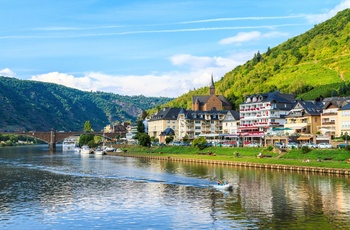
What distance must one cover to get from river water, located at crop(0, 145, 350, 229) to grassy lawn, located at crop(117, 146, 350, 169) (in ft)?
22.0

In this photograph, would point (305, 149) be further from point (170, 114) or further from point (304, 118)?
point (170, 114)

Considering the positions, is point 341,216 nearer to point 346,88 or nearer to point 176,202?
point 176,202

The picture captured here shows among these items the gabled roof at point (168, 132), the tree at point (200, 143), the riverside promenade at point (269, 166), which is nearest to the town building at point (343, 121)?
the riverside promenade at point (269, 166)

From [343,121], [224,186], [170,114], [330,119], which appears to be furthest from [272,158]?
[170,114]

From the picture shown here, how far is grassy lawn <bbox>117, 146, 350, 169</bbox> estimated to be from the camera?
281ft

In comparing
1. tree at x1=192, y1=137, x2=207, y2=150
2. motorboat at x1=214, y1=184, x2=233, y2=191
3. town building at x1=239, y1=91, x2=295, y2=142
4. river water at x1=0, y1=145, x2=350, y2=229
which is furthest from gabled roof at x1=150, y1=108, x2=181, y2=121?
motorboat at x1=214, y1=184, x2=233, y2=191

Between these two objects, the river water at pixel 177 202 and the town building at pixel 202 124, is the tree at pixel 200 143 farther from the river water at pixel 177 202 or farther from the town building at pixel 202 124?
the river water at pixel 177 202

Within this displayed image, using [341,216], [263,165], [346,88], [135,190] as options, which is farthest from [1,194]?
[346,88]

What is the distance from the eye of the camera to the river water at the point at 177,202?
147 feet

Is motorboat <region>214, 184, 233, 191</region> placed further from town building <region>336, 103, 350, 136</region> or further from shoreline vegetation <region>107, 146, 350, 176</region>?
town building <region>336, 103, 350, 136</region>

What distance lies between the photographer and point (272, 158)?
324ft

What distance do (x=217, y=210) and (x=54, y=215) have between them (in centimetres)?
1754

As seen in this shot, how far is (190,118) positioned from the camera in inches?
6983

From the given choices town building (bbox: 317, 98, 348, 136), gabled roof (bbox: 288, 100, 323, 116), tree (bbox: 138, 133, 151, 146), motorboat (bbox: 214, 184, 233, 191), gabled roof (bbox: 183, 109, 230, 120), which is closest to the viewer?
motorboat (bbox: 214, 184, 233, 191)
